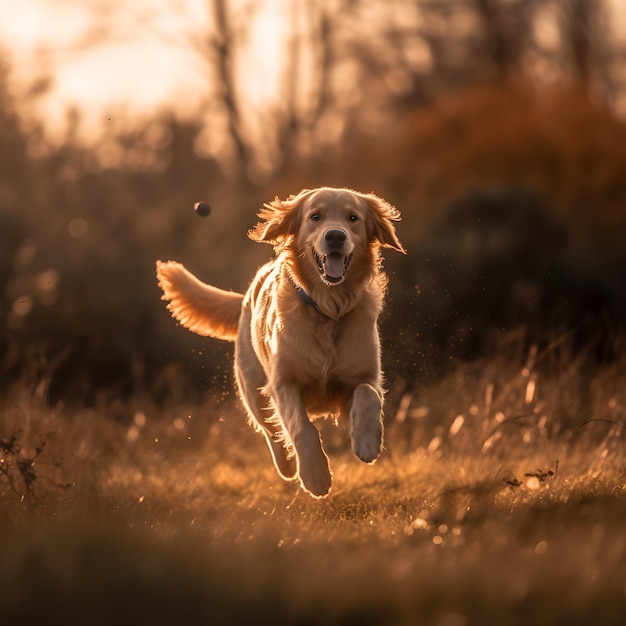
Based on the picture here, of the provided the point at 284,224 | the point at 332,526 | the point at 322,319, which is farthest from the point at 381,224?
the point at 332,526

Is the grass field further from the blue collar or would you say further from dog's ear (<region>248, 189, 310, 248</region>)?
dog's ear (<region>248, 189, 310, 248</region>)

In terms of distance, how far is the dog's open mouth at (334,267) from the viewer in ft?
18.7

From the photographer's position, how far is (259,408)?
21.9 feet

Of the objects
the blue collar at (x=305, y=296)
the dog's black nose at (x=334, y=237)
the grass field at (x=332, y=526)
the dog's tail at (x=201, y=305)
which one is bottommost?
the grass field at (x=332, y=526)

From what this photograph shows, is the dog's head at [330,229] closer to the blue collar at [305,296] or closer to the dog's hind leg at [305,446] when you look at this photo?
the blue collar at [305,296]

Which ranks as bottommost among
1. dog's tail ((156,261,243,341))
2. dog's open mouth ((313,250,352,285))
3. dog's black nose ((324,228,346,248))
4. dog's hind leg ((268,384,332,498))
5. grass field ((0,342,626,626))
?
grass field ((0,342,626,626))

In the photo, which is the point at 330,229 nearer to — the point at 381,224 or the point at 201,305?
the point at 381,224

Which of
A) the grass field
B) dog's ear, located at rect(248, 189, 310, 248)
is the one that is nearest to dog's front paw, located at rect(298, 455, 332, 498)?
the grass field

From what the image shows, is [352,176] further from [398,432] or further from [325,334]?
[325,334]

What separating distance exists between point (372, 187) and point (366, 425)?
355 inches

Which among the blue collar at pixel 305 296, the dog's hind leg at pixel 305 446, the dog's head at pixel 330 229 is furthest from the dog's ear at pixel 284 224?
the dog's hind leg at pixel 305 446

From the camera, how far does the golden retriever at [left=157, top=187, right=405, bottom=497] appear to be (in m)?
5.48

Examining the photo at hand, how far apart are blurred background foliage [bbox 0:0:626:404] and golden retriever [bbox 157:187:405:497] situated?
68.7 inches

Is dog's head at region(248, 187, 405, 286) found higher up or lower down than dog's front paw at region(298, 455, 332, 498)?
higher up
